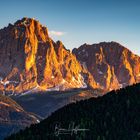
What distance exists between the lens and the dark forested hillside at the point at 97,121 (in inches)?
6282

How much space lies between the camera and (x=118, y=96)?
624 ft

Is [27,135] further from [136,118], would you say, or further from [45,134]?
[136,118]

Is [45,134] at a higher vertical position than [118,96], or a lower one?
lower

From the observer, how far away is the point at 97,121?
17200cm

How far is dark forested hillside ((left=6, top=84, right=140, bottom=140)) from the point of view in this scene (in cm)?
15957

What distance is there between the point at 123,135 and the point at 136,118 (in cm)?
880

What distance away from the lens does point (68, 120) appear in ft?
563

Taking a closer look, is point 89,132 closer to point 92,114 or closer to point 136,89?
point 92,114

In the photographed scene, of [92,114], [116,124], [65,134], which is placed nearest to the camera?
[65,134]

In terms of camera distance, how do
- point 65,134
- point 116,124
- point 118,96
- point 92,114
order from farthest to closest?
point 118,96, point 92,114, point 116,124, point 65,134

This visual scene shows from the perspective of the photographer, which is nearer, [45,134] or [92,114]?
[45,134]

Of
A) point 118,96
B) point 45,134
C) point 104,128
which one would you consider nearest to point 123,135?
point 104,128

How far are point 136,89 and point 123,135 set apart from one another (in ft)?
115

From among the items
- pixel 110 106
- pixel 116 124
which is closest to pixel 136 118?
pixel 116 124
